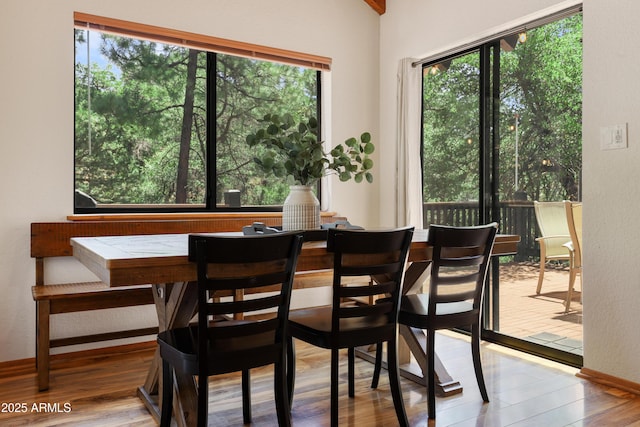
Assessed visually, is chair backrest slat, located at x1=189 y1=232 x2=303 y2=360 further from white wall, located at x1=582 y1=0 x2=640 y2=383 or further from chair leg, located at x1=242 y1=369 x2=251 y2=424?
white wall, located at x1=582 y1=0 x2=640 y2=383

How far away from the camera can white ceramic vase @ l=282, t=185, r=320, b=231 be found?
94.6 inches

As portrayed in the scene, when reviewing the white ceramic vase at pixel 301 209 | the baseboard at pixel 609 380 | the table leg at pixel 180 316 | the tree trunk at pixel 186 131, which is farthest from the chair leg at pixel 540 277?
the tree trunk at pixel 186 131

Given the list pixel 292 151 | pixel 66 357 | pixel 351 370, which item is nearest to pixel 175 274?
pixel 292 151

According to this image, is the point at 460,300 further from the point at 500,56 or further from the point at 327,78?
the point at 327,78

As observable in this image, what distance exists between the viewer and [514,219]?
341 cm

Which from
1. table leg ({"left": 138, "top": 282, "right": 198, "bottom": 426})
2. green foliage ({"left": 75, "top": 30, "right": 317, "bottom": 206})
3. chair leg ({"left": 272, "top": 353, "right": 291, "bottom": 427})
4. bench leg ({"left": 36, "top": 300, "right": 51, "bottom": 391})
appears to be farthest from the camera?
green foliage ({"left": 75, "top": 30, "right": 317, "bottom": 206})

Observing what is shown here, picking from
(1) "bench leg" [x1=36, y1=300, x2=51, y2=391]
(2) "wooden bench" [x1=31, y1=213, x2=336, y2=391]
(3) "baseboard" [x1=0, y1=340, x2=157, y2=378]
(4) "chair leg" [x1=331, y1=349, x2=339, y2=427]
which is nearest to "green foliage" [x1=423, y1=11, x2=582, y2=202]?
(2) "wooden bench" [x1=31, y1=213, x2=336, y2=391]

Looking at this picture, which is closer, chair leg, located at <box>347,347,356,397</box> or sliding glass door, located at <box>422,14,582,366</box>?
chair leg, located at <box>347,347,356,397</box>

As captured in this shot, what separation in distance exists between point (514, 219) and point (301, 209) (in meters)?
1.74

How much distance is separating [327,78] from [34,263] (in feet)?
8.57

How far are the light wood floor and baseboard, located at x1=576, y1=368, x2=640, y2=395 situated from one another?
0.16ft

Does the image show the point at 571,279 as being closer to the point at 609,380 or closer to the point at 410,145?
the point at 609,380

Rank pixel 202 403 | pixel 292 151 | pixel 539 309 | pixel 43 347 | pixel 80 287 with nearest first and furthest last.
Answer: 1. pixel 202 403
2. pixel 292 151
3. pixel 43 347
4. pixel 80 287
5. pixel 539 309

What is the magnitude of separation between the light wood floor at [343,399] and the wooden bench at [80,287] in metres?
0.20
